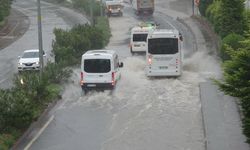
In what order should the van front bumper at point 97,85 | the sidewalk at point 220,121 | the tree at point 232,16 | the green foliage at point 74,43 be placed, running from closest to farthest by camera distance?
the sidewalk at point 220,121, the van front bumper at point 97,85, the green foliage at point 74,43, the tree at point 232,16

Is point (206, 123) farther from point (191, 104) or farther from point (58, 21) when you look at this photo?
point (58, 21)

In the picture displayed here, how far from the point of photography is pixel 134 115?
2850cm

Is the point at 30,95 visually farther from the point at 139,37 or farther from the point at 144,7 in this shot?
the point at 144,7

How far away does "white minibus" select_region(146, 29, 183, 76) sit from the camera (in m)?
36.6

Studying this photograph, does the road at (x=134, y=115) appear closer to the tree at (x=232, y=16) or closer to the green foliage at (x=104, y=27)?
the tree at (x=232, y=16)

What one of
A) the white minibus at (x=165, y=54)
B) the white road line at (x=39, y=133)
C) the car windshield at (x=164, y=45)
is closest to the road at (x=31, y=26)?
the white minibus at (x=165, y=54)

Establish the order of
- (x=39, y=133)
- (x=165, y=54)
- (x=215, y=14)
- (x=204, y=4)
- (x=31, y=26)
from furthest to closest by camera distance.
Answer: (x=31, y=26), (x=204, y=4), (x=215, y=14), (x=165, y=54), (x=39, y=133)

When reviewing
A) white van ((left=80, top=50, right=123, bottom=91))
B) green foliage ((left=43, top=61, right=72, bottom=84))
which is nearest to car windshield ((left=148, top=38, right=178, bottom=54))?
white van ((left=80, top=50, right=123, bottom=91))

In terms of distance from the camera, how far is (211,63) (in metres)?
43.7

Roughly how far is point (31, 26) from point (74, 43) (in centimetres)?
3377

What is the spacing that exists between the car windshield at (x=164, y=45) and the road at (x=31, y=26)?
9.11 m

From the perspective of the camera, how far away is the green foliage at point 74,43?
4338 cm

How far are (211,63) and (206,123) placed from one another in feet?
58.9

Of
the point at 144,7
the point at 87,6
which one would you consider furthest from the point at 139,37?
the point at 87,6
